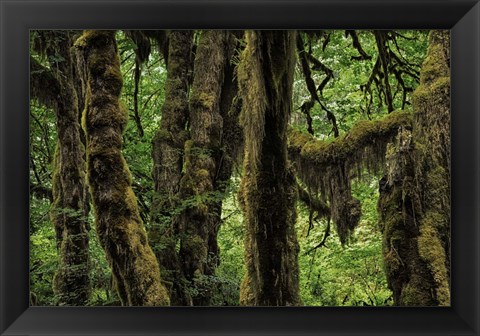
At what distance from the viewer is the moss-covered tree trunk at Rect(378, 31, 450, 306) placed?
3.34 metres

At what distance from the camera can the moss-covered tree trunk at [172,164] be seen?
520 centimetres

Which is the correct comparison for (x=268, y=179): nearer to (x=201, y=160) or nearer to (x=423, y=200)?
(x=423, y=200)

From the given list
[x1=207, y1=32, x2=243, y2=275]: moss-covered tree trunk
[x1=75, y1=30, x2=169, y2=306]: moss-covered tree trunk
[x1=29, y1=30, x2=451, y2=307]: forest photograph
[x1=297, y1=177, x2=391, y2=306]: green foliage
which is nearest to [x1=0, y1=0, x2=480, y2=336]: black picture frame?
[x1=29, y1=30, x2=451, y2=307]: forest photograph

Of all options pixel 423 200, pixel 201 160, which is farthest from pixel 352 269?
pixel 423 200

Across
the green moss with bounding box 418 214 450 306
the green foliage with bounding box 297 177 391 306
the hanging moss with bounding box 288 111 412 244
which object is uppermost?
the hanging moss with bounding box 288 111 412 244

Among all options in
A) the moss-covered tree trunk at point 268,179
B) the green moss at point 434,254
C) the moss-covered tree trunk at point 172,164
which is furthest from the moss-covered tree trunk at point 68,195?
the green moss at point 434,254

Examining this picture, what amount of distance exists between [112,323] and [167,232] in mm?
3507

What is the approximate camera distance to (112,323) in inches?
72.5

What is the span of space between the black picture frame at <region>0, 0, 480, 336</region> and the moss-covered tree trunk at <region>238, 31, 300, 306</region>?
977 mm

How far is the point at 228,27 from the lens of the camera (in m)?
1.82

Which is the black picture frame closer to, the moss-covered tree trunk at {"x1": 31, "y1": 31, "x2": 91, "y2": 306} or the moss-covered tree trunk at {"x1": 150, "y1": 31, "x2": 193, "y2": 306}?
the moss-covered tree trunk at {"x1": 150, "y1": 31, "x2": 193, "y2": 306}

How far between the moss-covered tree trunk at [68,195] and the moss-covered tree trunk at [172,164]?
68cm

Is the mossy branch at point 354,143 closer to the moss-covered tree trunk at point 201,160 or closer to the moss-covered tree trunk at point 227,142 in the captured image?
the moss-covered tree trunk at point 201,160
